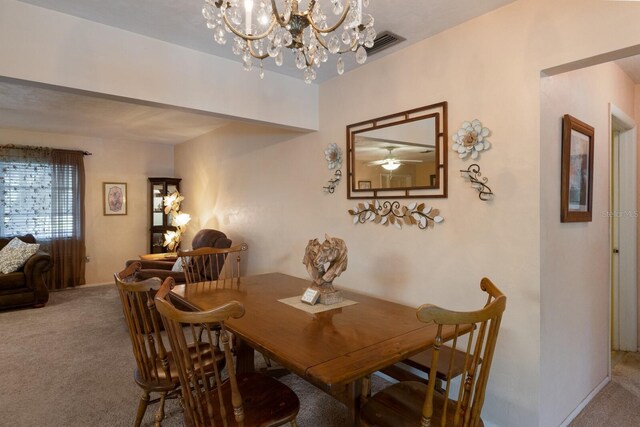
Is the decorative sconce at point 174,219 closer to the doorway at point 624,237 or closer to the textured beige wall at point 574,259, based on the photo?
the textured beige wall at point 574,259

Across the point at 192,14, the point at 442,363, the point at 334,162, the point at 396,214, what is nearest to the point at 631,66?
the point at 396,214

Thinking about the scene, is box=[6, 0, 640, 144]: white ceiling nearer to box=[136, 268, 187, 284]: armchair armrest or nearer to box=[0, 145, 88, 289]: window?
box=[0, 145, 88, 289]: window

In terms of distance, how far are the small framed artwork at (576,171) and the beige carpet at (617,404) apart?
1.24 meters

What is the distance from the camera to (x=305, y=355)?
125 centimetres

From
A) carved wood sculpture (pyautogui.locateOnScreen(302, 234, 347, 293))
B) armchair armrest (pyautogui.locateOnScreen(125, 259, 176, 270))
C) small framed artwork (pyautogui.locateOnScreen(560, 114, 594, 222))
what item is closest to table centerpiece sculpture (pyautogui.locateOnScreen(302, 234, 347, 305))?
carved wood sculpture (pyautogui.locateOnScreen(302, 234, 347, 293))

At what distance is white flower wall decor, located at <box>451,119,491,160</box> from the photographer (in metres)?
2.04

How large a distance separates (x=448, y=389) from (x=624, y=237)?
3.05 meters

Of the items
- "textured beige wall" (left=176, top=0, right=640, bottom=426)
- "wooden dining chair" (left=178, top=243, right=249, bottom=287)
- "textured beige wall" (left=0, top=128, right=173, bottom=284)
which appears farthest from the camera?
"textured beige wall" (left=0, top=128, right=173, bottom=284)

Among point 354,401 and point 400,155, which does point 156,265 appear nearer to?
point 400,155

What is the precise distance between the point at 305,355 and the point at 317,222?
2.02m

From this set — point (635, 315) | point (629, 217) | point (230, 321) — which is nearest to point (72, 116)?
point (230, 321)

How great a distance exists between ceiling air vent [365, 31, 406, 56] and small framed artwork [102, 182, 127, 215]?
5.26 metres

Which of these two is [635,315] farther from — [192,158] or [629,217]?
[192,158]

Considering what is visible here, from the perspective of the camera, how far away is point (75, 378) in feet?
8.59
